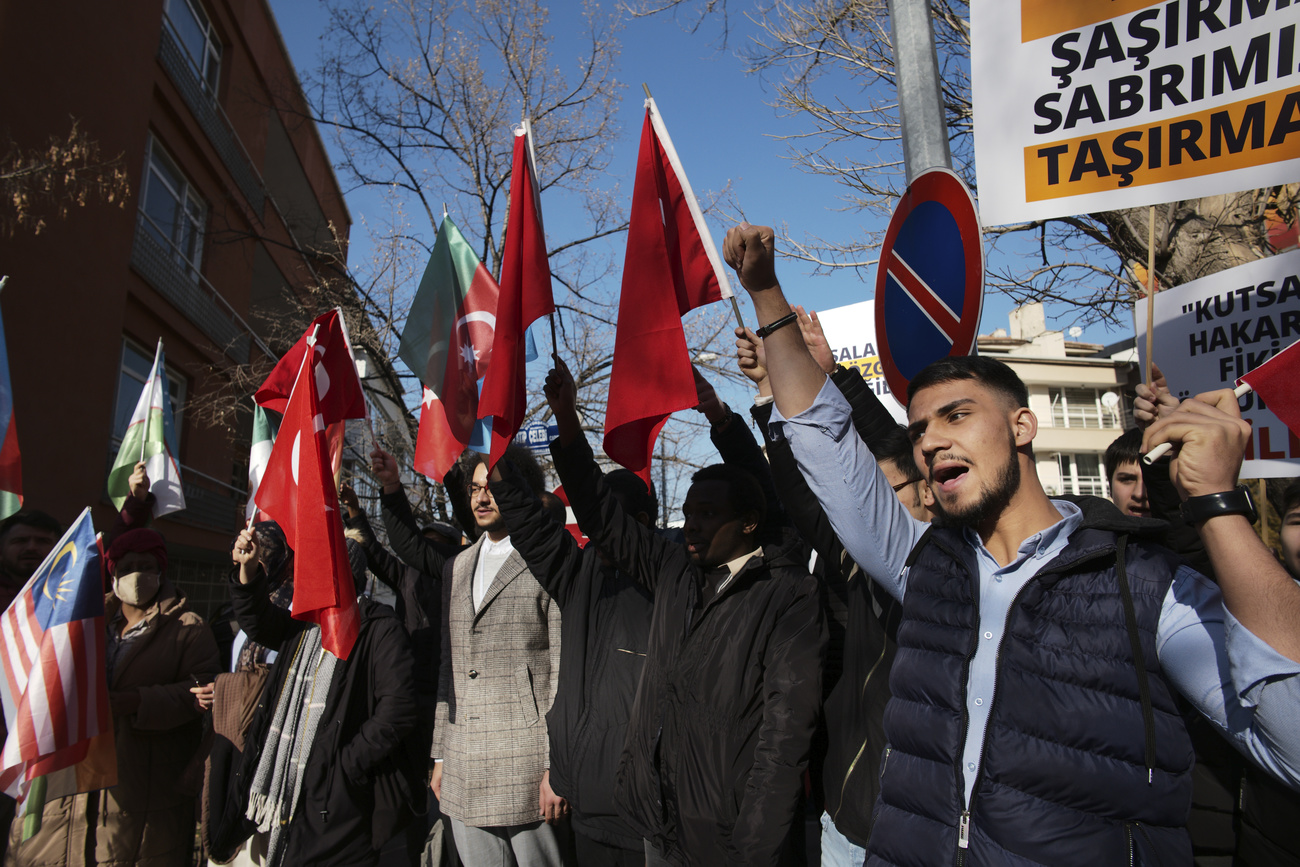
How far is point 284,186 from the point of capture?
24.4 metres

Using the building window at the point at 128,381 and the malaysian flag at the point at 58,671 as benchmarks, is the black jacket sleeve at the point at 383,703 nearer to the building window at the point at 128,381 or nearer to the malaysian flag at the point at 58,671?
the malaysian flag at the point at 58,671

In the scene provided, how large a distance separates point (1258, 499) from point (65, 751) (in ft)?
25.4

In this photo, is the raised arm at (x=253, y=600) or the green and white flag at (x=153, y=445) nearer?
the raised arm at (x=253, y=600)

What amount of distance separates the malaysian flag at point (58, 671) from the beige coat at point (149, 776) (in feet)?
0.63

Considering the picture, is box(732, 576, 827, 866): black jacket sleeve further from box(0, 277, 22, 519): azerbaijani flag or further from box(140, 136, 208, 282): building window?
box(140, 136, 208, 282): building window

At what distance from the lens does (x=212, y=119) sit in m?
18.0

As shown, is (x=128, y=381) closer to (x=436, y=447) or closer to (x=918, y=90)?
(x=436, y=447)

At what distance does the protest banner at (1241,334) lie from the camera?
359 centimetres

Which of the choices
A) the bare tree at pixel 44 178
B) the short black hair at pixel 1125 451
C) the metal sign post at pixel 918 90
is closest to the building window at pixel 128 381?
the bare tree at pixel 44 178

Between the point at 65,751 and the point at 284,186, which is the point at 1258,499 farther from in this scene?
the point at 284,186

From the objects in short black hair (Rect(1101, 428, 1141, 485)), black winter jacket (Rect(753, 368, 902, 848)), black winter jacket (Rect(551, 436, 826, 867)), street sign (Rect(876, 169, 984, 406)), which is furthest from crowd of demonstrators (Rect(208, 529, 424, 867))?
short black hair (Rect(1101, 428, 1141, 485))

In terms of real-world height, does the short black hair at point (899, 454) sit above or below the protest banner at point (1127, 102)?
below

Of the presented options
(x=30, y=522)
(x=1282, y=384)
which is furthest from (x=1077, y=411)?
(x=30, y=522)

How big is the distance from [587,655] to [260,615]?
1.78 metres
